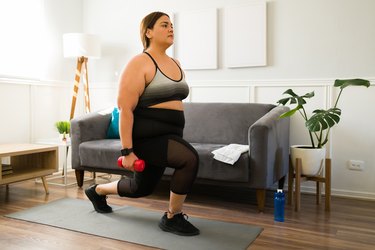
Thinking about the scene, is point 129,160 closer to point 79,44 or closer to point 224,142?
point 224,142

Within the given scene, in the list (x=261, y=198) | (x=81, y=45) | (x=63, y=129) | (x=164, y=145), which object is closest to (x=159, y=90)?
(x=164, y=145)

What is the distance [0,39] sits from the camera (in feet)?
11.8

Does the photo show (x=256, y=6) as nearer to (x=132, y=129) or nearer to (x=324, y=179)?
(x=324, y=179)

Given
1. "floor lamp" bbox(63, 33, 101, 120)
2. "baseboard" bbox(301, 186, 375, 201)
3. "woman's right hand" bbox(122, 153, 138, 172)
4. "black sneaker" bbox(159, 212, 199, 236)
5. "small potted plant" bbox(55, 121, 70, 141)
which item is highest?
"floor lamp" bbox(63, 33, 101, 120)

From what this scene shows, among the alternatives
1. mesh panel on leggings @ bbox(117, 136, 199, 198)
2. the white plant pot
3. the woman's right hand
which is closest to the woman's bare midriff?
mesh panel on leggings @ bbox(117, 136, 199, 198)

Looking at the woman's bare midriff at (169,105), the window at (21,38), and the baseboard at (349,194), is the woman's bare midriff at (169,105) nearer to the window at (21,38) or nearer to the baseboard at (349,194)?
the baseboard at (349,194)

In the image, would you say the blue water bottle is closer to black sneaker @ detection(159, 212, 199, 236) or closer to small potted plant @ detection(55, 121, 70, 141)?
black sneaker @ detection(159, 212, 199, 236)

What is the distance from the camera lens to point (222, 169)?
8.85 feet

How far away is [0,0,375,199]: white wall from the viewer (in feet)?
10.3

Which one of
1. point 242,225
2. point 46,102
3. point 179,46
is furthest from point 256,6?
point 46,102

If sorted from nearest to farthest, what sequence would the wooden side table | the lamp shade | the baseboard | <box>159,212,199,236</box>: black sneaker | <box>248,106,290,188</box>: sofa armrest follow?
<box>159,212,199,236</box>: black sneaker < <box>248,106,290,188</box>: sofa armrest < the wooden side table < the baseboard < the lamp shade

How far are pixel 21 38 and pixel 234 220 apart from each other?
279 cm

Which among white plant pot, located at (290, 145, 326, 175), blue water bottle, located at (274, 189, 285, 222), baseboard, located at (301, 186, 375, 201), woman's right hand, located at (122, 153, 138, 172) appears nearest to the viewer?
woman's right hand, located at (122, 153, 138, 172)

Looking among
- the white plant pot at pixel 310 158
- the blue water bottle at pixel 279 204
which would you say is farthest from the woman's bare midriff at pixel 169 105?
the white plant pot at pixel 310 158
